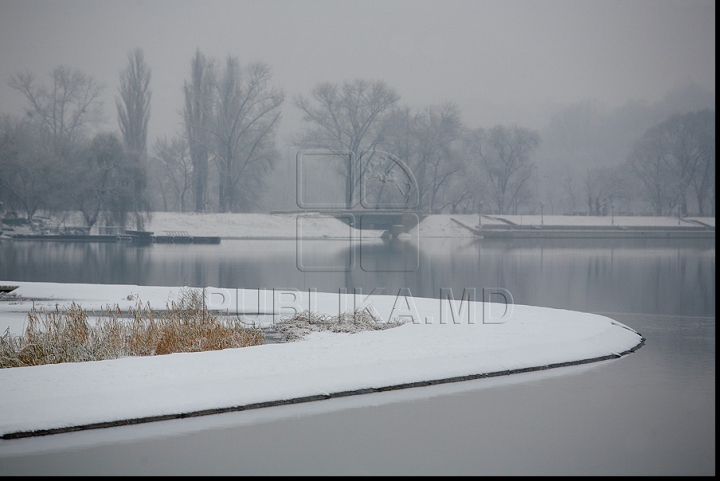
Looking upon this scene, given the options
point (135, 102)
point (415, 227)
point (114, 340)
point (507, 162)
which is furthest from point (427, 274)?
point (507, 162)

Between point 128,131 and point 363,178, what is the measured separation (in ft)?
74.4

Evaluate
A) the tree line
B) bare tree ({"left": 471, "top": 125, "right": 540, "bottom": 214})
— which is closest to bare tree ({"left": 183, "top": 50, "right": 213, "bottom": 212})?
the tree line

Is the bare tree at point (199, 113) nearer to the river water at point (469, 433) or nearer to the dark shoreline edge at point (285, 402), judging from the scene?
the river water at point (469, 433)

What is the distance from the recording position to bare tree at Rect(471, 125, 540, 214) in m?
92.4

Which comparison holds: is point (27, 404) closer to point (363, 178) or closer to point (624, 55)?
point (363, 178)

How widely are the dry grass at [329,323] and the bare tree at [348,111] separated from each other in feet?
219

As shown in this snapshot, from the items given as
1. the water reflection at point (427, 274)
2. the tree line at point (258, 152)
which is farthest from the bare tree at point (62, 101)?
the water reflection at point (427, 274)

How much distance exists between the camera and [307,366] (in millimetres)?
10031

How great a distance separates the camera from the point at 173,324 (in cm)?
1184

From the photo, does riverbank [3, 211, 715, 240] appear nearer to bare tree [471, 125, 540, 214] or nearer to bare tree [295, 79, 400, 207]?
bare tree [471, 125, 540, 214]

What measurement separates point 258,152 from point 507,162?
3041cm

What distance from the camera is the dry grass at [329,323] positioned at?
1346 cm

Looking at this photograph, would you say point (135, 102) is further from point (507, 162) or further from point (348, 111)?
point (507, 162)

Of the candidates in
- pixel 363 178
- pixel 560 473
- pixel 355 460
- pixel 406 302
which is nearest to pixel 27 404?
pixel 355 460
